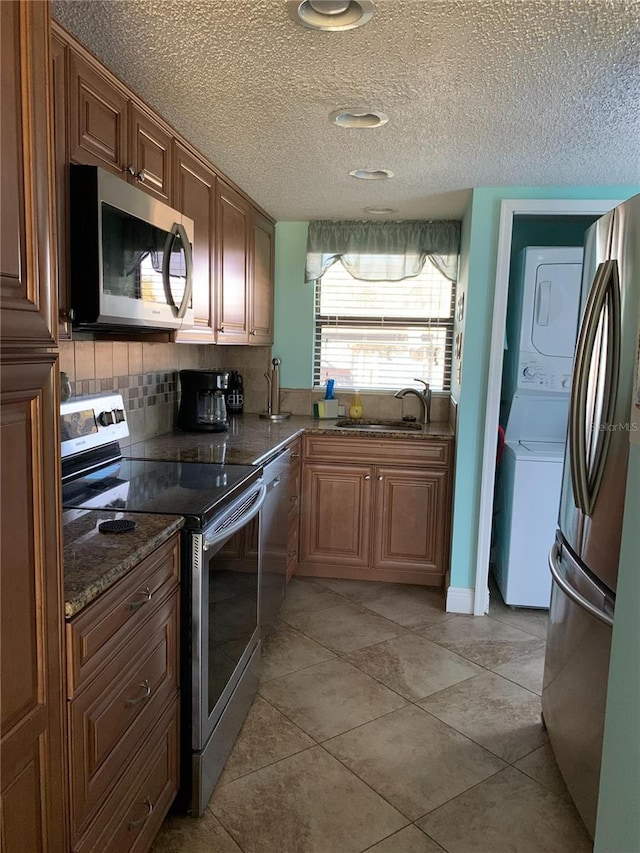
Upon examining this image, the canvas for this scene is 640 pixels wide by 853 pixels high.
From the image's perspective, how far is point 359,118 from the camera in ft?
7.37

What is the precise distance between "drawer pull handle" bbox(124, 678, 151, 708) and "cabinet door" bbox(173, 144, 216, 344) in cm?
136

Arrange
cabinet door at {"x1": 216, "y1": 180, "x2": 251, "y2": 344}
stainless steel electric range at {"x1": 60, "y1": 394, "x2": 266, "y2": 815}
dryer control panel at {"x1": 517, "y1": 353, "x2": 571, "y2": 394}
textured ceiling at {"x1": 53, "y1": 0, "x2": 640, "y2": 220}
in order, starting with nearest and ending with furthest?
textured ceiling at {"x1": 53, "y1": 0, "x2": 640, "y2": 220} → stainless steel electric range at {"x1": 60, "y1": 394, "x2": 266, "y2": 815} → cabinet door at {"x1": 216, "y1": 180, "x2": 251, "y2": 344} → dryer control panel at {"x1": 517, "y1": 353, "x2": 571, "y2": 394}

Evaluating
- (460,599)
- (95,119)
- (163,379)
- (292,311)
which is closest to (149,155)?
(95,119)

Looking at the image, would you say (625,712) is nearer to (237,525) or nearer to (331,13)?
(237,525)

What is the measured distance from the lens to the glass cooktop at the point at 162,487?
1850 mm

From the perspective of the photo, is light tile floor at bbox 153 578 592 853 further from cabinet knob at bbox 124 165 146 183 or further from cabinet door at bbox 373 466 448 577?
cabinet knob at bbox 124 165 146 183

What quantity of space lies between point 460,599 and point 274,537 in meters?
1.20

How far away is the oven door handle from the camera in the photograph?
1.81 metres

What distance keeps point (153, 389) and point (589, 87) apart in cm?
220

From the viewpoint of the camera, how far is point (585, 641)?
1887 millimetres

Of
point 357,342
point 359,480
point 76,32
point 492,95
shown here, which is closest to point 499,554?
point 359,480

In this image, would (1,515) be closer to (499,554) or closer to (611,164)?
(611,164)

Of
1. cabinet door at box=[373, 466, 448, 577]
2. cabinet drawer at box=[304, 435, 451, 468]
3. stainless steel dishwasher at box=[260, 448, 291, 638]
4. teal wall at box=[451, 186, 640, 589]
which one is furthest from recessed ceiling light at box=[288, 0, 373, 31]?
cabinet door at box=[373, 466, 448, 577]

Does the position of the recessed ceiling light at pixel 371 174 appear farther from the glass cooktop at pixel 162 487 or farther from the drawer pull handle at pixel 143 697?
the drawer pull handle at pixel 143 697
